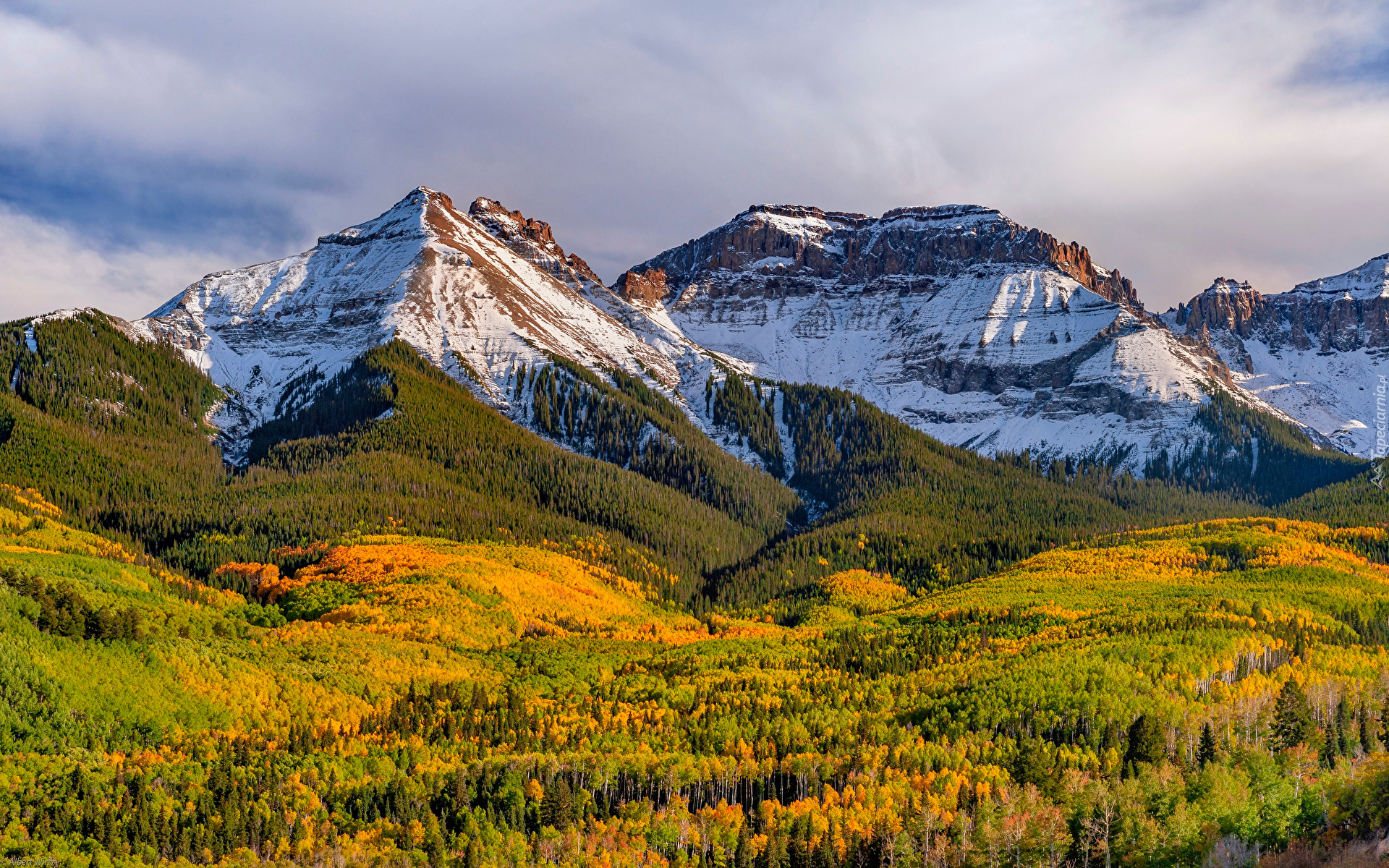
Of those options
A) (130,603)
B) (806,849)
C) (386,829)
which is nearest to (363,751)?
(386,829)

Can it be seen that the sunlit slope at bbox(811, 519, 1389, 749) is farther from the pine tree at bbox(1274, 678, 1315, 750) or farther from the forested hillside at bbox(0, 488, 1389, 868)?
the pine tree at bbox(1274, 678, 1315, 750)

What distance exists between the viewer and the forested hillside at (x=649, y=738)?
86625 mm

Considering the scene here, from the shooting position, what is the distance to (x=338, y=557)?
19500cm

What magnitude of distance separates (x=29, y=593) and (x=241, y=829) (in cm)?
5476

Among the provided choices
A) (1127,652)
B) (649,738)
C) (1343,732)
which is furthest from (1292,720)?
(649,738)

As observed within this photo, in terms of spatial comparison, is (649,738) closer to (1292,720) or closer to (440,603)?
(440,603)

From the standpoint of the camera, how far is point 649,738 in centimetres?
11188

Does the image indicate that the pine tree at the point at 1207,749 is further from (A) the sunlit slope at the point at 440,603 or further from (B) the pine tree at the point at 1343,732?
(A) the sunlit slope at the point at 440,603

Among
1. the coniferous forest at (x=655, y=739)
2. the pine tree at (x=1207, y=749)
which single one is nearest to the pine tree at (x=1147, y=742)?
the coniferous forest at (x=655, y=739)

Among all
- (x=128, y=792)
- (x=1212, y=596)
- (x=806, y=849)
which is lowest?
(x=806, y=849)

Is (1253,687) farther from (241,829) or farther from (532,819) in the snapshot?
(241,829)

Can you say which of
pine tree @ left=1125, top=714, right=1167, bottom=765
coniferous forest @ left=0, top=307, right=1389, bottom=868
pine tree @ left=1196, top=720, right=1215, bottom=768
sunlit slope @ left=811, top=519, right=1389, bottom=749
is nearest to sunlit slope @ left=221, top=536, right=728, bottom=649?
coniferous forest @ left=0, top=307, right=1389, bottom=868

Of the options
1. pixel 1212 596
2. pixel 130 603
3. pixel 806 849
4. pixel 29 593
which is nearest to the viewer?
pixel 806 849

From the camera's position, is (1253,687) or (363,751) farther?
(1253,687)
